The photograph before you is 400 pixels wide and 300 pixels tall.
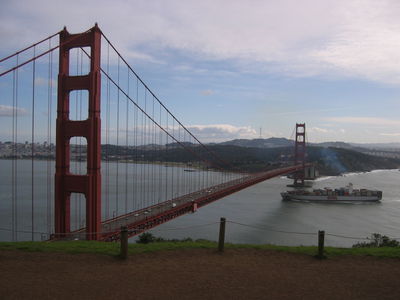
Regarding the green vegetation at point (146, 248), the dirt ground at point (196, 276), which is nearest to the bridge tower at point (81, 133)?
the green vegetation at point (146, 248)

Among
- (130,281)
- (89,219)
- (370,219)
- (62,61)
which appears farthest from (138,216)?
(370,219)

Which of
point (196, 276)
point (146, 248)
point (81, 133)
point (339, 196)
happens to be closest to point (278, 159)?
point (339, 196)

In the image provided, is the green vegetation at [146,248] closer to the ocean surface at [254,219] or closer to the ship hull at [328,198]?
the ocean surface at [254,219]

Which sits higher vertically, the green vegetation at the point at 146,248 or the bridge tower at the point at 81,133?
the bridge tower at the point at 81,133

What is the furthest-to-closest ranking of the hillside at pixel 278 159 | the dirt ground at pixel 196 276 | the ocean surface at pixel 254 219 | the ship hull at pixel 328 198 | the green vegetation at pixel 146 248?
the hillside at pixel 278 159 < the ship hull at pixel 328 198 < the ocean surface at pixel 254 219 < the green vegetation at pixel 146 248 < the dirt ground at pixel 196 276

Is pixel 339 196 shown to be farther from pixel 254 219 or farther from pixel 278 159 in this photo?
pixel 278 159

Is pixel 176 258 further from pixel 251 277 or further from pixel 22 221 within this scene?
pixel 22 221
